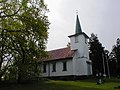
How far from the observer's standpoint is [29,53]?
92.6ft

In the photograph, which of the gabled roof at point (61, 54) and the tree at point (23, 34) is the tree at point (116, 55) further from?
the tree at point (23, 34)

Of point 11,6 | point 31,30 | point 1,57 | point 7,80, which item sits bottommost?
point 7,80

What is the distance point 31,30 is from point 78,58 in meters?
22.1

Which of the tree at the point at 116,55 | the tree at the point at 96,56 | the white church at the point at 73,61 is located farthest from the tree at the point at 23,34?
the tree at the point at 116,55

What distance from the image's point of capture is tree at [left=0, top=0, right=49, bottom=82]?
25.3 metres

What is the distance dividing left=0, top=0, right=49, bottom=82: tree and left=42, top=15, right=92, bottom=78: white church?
17.0m

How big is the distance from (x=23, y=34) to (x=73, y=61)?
2075cm

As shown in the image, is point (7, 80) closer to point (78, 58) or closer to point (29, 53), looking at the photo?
point (29, 53)

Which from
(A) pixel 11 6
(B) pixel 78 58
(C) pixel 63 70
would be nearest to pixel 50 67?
(C) pixel 63 70

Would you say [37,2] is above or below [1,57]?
above

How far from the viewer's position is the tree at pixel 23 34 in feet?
83.0

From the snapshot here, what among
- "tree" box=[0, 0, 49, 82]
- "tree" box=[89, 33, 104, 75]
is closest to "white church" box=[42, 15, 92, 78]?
"tree" box=[89, 33, 104, 75]

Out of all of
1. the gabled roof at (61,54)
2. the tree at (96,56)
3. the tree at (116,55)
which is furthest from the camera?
the tree at (116,55)

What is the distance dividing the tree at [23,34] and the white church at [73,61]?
17018 millimetres
